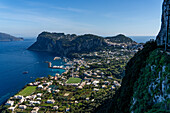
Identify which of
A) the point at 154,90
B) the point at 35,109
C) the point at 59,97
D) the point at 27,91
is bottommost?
the point at 35,109

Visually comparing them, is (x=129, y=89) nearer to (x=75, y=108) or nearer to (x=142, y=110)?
(x=142, y=110)

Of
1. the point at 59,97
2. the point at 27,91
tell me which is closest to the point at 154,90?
the point at 59,97

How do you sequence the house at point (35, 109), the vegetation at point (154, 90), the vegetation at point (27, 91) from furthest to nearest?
the vegetation at point (27, 91), the house at point (35, 109), the vegetation at point (154, 90)

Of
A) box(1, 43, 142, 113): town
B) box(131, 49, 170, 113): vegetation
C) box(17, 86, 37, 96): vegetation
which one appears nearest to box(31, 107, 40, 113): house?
box(1, 43, 142, 113): town

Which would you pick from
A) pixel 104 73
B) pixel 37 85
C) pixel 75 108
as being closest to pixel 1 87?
pixel 37 85

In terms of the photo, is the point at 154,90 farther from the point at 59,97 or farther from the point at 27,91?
the point at 27,91

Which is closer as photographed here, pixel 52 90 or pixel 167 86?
pixel 167 86

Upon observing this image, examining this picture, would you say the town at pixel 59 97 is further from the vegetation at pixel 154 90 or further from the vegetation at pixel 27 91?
the vegetation at pixel 154 90

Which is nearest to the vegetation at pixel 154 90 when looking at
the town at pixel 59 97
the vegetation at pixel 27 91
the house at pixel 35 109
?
the town at pixel 59 97

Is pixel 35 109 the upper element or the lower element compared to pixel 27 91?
lower

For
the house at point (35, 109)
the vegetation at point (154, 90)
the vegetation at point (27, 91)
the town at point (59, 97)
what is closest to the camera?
the vegetation at point (154, 90)

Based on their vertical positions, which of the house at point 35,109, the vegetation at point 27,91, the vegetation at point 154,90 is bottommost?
the house at point 35,109
